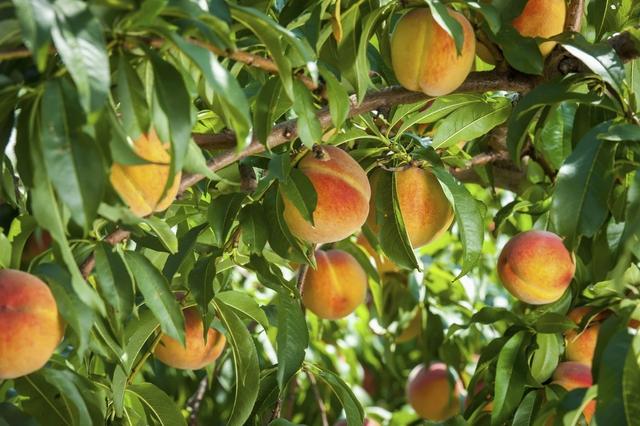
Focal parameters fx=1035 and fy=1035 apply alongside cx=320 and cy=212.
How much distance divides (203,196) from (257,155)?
0.65 ft

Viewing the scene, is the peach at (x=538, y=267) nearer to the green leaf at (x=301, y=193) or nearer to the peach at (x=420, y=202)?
the peach at (x=420, y=202)

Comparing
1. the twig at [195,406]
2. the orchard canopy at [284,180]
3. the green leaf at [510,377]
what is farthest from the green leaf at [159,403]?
the twig at [195,406]

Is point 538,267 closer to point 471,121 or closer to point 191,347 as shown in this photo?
point 471,121

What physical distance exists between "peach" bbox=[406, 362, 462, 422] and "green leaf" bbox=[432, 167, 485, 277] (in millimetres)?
901

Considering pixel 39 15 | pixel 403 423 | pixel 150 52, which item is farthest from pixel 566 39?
pixel 403 423

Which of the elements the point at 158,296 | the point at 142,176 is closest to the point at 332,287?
the point at 158,296

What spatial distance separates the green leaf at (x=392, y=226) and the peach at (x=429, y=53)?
0.18 metres

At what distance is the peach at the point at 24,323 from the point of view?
3.39ft

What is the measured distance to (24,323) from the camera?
1032mm

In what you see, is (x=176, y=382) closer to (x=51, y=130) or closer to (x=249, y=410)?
(x=249, y=410)

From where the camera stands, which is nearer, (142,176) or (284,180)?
(142,176)

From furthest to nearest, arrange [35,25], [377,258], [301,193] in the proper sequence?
[377,258], [301,193], [35,25]

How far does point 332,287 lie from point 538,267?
0.45 m

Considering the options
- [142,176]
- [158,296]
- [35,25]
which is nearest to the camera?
[35,25]
